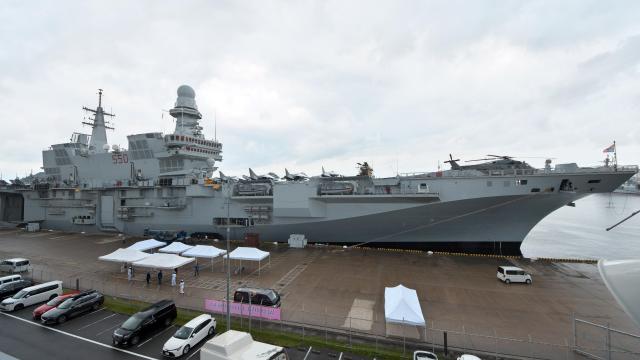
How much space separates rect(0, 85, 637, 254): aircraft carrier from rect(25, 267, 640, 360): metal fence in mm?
5381

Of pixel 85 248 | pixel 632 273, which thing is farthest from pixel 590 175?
pixel 85 248

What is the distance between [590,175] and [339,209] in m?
15.5

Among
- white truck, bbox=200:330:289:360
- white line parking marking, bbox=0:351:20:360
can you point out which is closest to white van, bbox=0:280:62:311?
white line parking marking, bbox=0:351:20:360

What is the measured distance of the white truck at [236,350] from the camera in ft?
24.1

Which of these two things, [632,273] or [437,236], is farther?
[437,236]

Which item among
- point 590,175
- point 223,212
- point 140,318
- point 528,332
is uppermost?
point 590,175

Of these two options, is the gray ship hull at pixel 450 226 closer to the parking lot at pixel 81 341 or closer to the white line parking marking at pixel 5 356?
the parking lot at pixel 81 341

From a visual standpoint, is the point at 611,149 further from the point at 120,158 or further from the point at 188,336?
the point at 120,158

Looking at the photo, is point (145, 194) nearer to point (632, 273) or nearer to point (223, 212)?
point (223, 212)

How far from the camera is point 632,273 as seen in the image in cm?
563

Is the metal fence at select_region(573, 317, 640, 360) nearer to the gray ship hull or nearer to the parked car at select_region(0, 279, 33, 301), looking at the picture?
the gray ship hull

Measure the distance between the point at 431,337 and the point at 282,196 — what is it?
14.3 m

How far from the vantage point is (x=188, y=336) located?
28.8ft

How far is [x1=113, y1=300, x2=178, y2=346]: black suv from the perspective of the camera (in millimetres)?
9016
